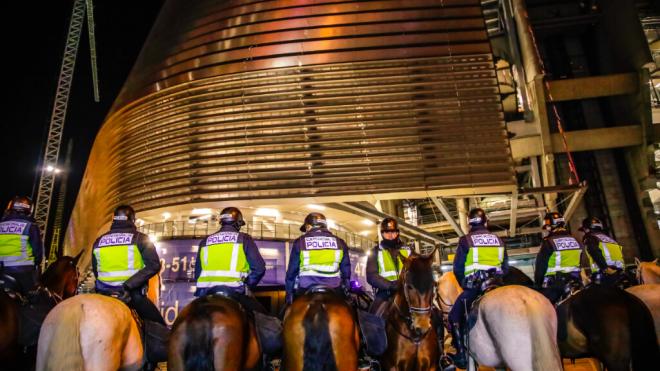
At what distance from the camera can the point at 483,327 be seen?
4.59 meters

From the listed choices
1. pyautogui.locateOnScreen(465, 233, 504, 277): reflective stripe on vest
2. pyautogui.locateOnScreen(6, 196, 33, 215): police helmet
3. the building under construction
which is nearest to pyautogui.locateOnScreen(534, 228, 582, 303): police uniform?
pyautogui.locateOnScreen(465, 233, 504, 277): reflective stripe on vest

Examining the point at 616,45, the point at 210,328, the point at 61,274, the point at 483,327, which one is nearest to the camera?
the point at 210,328

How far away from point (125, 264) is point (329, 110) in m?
8.65

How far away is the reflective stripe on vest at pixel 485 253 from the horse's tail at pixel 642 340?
1510 mm

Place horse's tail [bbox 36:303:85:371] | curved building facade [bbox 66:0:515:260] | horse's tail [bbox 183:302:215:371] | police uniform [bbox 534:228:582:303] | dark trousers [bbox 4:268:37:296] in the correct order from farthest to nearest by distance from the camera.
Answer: curved building facade [bbox 66:0:515:260], police uniform [bbox 534:228:582:303], dark trousers [bbox 4:268:37:296], horse's tail [bbox 183:302:215:371], horse's tail [bbox 36:303:85:371]

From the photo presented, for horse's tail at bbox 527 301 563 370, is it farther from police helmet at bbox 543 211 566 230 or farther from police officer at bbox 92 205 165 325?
police officer at bbox 92 205 165 325

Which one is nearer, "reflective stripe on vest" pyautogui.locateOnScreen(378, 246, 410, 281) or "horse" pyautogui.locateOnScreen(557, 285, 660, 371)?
"horse" pyautogui.locateOnScreen(557, 285, 660, 371)

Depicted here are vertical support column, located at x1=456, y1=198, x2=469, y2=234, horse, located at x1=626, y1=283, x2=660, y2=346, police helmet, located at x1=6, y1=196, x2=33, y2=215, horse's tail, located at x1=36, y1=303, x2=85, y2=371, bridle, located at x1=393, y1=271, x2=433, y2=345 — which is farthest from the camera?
vertical support column, located at x1=456, y1=198, x2=469, y2=234

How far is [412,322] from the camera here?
4.57 m

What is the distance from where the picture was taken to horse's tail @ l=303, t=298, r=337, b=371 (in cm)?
397

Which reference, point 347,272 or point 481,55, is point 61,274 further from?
point 481,55

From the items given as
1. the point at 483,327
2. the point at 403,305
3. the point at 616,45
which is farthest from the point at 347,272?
the point at 616,45

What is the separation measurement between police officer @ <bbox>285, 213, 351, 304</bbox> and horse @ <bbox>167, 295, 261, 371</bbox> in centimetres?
106

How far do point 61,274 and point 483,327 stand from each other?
5.83 meters
